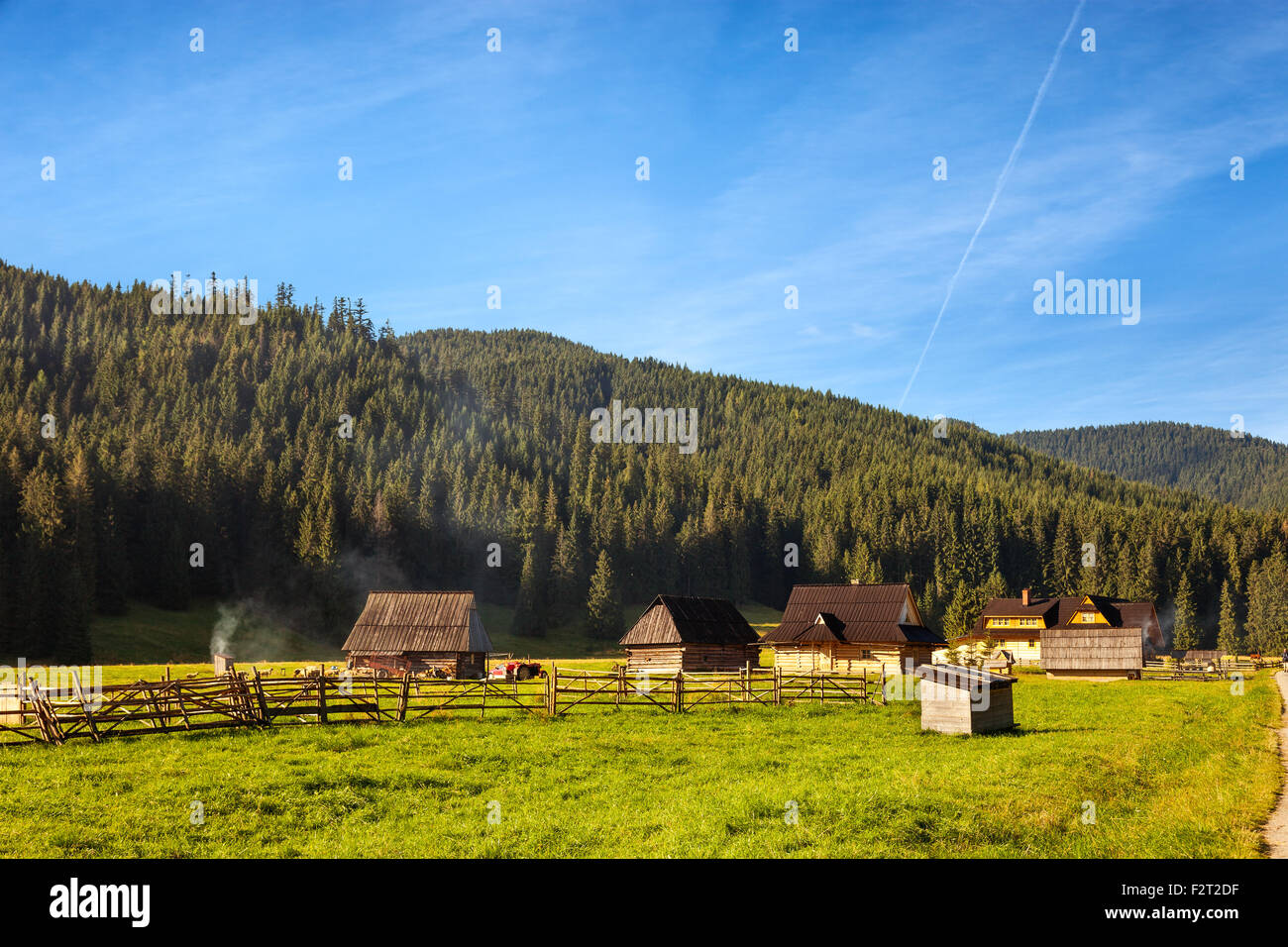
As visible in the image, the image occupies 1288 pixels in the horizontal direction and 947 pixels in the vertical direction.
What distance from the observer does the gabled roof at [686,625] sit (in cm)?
5459

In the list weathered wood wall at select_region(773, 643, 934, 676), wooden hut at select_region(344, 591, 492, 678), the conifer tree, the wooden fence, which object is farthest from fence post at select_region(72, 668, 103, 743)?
the conifer tree

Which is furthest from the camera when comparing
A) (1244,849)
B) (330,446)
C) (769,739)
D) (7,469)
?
(330,446)

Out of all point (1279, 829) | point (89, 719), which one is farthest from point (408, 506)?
point (1279, 829)

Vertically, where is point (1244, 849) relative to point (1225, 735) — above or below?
above

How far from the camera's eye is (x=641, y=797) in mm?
16125

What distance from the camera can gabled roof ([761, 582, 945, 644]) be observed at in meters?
62.3

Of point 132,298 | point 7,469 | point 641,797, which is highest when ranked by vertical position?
point 132,298

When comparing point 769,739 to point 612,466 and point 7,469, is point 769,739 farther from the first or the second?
A: point 612,466

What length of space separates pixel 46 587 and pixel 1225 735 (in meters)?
79.7

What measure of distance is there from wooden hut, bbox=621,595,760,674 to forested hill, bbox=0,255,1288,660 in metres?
46.9

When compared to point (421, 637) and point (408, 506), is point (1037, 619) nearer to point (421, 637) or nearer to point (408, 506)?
point (421, 637)

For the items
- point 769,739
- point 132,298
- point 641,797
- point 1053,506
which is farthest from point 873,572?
point 132,298

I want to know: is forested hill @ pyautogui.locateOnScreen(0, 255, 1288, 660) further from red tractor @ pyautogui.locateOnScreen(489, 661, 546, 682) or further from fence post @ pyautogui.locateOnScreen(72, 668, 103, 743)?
fence post @ pyautogui.locateOnScreen(72, 668, 103, 743)

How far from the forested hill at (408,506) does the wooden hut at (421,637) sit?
3446 centimetres
